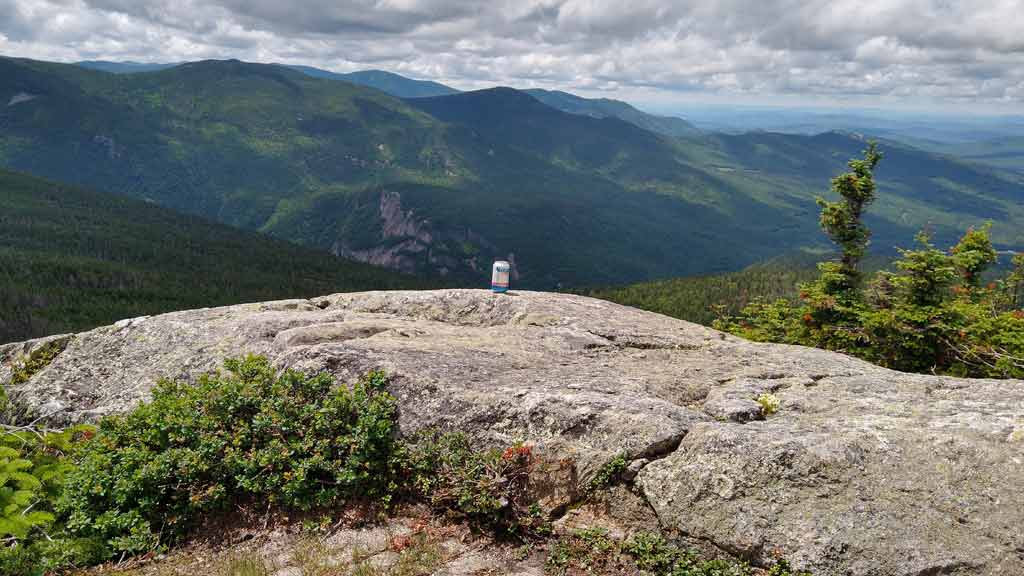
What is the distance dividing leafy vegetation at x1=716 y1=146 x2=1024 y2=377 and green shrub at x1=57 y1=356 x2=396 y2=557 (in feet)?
75.1

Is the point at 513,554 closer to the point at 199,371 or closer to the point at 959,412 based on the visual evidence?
the point at 959,412

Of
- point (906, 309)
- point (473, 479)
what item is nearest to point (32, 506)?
point (473, 479)

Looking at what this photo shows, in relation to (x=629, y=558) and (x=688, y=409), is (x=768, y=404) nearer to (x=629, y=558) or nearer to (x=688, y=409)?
(x=688, y=409)

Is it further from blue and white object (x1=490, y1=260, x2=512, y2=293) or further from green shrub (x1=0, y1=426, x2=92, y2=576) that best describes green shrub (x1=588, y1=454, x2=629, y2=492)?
blue and white object (x1=490, y1=260, x2=512, y2=293)

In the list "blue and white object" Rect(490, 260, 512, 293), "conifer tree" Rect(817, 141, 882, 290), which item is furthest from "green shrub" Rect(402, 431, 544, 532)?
"conifer tree" Rect(817, 141, 882, 290)

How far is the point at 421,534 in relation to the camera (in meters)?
8.88

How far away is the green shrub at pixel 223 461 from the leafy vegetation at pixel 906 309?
22.9 metres

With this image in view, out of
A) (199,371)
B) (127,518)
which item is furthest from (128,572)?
(199,371)

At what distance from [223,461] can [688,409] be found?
834 cm

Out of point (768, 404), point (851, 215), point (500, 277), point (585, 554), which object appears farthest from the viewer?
point (851, 215)

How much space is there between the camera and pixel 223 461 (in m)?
9.45

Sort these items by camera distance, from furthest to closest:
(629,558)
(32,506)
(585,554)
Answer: (32,506), (585,554), (629,558)

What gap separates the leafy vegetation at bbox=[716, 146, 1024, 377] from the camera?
2559 centimetres

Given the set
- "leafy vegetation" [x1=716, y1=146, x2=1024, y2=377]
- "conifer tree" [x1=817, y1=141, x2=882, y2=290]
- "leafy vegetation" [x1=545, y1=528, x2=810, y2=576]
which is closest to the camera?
"leafy vegetation" [x1=545, y1=528, x2=810, y2=576]
